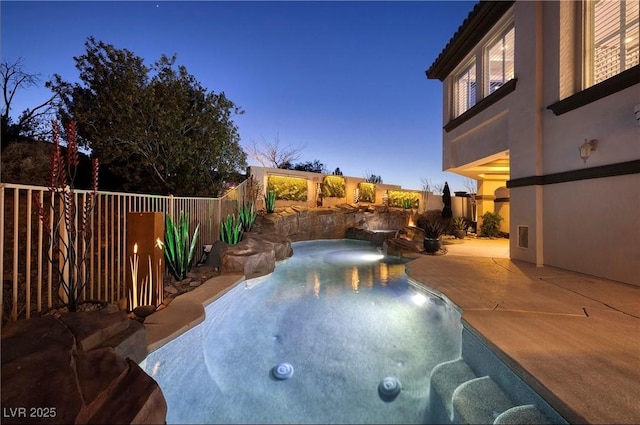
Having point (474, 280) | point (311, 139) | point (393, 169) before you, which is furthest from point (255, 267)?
point (393, 169)

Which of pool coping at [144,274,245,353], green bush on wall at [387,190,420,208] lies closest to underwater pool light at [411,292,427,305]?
pool coping at [144,274,245,353]

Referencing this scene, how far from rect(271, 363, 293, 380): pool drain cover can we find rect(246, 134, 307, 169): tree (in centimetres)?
1980

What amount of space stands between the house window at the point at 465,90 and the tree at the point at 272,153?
14679mm

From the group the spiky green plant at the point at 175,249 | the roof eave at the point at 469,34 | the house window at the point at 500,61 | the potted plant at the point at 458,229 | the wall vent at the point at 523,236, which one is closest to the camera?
the spiky green plant at the point at 175,249

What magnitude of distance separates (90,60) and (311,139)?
19.0 m

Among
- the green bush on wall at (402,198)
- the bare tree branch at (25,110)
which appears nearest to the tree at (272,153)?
the green bush on wall at (402,198)

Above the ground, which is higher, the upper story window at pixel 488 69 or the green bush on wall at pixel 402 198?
the upper story window at pixel 488 69

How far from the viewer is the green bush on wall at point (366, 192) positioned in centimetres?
1744

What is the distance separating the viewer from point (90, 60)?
693 centimetres

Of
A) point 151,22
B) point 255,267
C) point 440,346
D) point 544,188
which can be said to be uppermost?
point 151,22

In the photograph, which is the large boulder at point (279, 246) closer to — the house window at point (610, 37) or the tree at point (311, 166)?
the house window at point (610, 37)

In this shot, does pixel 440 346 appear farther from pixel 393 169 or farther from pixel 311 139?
pixel 393 169

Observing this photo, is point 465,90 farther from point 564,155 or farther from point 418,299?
point 418,299

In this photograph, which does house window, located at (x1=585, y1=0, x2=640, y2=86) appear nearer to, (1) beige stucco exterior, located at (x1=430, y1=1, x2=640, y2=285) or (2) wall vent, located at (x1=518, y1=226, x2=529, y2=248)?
(1) beige stucco exterior, located at (x1=430, y1=1, x2=640, y2=285)
